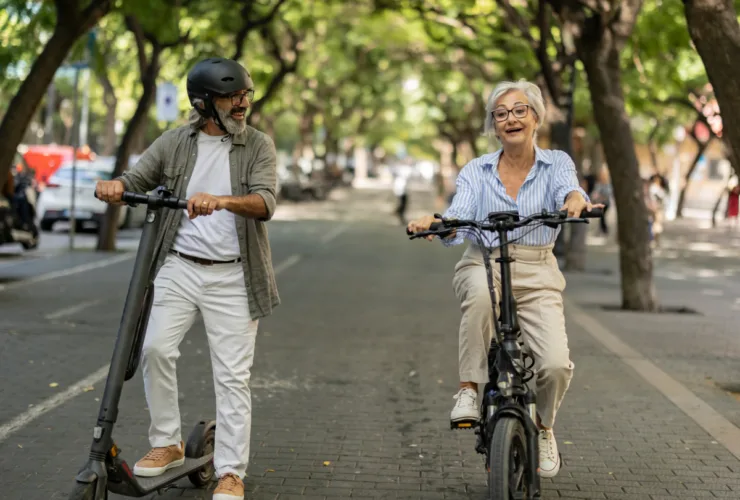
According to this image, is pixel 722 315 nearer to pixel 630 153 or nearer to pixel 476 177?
pixel 630 153

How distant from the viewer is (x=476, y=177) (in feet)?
17.5

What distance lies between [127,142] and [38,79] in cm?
651

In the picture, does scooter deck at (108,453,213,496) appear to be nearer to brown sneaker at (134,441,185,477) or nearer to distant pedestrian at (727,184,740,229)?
brown sneaker at (134,441,185,477)

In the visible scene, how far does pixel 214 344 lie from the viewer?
17.0 feet

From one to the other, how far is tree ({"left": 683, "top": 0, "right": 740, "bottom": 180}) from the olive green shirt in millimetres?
4851

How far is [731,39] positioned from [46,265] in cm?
1196

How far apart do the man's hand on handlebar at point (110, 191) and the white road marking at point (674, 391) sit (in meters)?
3.76

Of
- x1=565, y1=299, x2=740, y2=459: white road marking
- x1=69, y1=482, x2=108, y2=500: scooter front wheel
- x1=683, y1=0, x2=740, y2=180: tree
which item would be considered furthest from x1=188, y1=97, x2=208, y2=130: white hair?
x1=683, y1=0, x2=740, y2=180: tree

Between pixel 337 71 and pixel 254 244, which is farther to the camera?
pixel 337 71

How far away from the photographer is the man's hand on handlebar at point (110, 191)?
4.79 m

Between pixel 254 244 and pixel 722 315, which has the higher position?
pixel 254 244

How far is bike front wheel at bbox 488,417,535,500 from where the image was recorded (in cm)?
452

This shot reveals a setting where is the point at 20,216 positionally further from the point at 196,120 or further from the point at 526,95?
the point at 526,95

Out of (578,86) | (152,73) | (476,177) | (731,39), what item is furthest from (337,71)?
(476,177)
